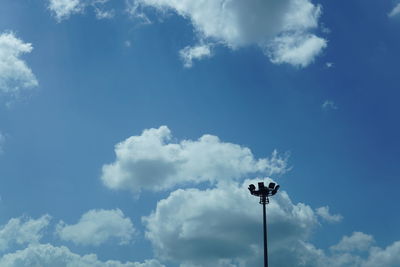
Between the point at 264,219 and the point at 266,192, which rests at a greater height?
the point at 266,192

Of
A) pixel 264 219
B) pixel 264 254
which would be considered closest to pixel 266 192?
pixel 264 219

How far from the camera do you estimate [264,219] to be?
2550 cm

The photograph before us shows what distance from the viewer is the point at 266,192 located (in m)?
26.6

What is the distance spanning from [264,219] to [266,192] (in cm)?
234

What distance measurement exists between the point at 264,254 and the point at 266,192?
534 centimetres

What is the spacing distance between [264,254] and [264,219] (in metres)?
3.08

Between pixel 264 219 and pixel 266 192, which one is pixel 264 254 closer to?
pixel 264 219

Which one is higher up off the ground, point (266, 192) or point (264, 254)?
point (266, 192)

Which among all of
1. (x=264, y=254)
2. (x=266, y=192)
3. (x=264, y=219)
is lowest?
(x=264, y=254)

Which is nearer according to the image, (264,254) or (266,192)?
(264,254)

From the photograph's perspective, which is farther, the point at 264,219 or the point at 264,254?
the point at 264,219

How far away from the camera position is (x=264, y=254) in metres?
23.2
